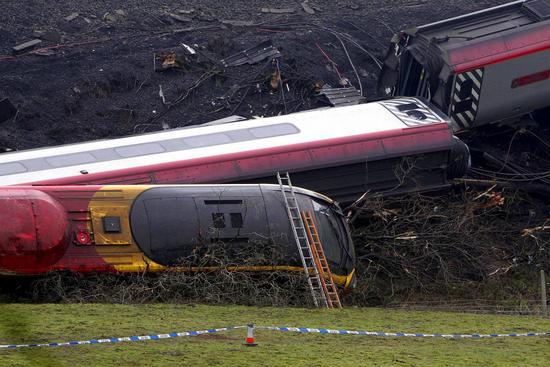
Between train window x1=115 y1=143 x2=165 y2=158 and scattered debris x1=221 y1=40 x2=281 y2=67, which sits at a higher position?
scattered debris x1=221 y1=40 x2=281 y2=67

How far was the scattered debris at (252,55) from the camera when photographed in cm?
2544

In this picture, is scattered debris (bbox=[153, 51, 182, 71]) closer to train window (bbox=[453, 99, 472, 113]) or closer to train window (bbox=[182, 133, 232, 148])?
train window (bbox=[182, 133, 232, 148])

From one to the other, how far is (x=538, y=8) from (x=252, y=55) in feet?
21.6

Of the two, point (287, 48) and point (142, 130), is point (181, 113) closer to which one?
point (142, 130)

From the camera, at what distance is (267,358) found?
10.8 metres

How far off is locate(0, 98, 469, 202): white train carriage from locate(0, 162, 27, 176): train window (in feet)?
0.05

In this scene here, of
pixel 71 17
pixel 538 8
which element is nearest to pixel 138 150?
pixel 71 17

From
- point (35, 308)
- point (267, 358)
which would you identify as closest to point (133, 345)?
point (267, 358)

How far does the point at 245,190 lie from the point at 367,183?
3888 millimetres

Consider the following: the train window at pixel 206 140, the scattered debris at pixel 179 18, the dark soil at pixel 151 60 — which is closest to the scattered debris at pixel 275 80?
the dark soil at pixel 151 60

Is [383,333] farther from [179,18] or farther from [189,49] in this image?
[179,18]

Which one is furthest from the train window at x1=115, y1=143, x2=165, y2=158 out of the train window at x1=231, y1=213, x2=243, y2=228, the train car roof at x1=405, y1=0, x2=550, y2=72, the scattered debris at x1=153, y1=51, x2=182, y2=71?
the train car roof at x1=405, y1=0, x2=550, y2=72

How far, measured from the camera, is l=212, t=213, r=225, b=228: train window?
50.1 feet

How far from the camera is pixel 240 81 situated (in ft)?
81.3
